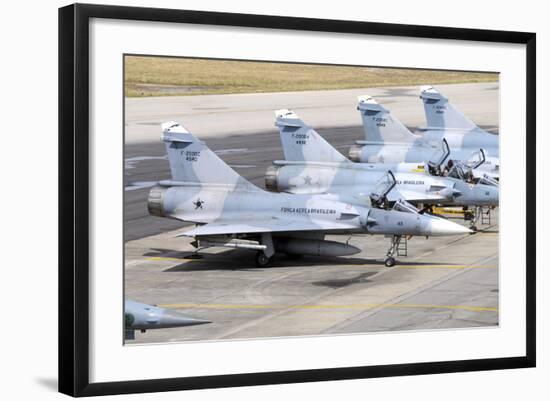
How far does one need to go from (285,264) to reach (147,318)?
8.52 feet

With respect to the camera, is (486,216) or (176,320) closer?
(176,320)

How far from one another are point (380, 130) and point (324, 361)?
11.7 feet

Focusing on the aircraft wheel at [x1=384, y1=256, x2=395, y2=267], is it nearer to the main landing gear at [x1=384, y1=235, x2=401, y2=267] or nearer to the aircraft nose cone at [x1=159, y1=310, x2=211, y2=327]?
the main landing gear at [x1=384, y1=235, x2=401, y2=267]

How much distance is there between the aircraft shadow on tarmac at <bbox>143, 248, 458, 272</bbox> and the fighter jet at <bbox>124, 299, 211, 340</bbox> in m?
0.68

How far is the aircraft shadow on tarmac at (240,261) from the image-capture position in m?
17.2

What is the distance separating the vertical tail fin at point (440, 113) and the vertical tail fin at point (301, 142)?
1.49m

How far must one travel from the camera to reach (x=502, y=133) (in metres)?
19.1

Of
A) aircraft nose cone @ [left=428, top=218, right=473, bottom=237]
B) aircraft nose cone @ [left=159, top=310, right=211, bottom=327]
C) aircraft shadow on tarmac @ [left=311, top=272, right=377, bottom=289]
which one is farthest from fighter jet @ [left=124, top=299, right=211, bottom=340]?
aircraft nose cone @ [left=428, top=218, right=473, bottom=237]

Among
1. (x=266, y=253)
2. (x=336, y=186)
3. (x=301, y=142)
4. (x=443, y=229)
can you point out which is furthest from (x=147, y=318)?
(x=443, y=229)

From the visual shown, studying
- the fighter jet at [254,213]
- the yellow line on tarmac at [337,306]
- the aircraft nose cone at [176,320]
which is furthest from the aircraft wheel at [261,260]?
the aircraft nose cone at [176,320]

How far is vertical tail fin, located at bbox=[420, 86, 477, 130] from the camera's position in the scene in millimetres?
18594

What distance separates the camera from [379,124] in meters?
18.3

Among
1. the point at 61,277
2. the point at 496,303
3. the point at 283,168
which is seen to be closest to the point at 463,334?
the point at 496,303

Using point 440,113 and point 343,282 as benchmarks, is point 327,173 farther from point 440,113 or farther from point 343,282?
point 440,113
